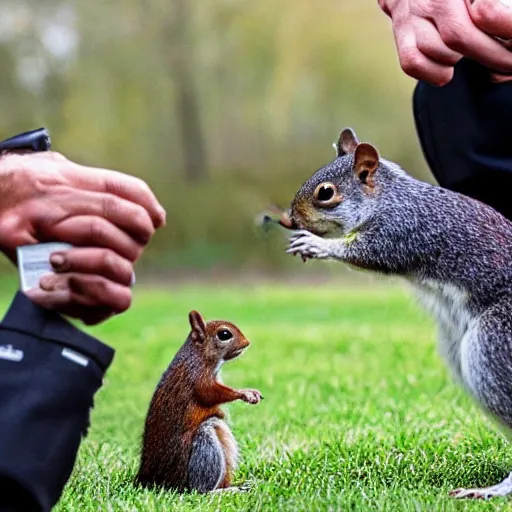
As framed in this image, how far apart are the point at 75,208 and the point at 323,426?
1.08 metres

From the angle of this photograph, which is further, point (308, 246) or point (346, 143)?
point (346, 143)

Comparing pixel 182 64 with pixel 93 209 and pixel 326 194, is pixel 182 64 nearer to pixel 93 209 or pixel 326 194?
pixel 326 194

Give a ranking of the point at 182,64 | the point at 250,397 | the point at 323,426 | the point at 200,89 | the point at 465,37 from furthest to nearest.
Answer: the point at 200,89 → the point at 182,64 → the point at 323,426 → the point at 465,37 → the point at 250,397

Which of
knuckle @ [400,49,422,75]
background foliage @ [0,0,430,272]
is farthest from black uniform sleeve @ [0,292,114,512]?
background foliage @ [0,0,430,272]

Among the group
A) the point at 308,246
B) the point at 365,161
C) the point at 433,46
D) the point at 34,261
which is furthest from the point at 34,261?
the point at 433,46

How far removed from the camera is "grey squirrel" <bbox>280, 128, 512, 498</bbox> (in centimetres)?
130

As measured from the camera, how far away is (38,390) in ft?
3.28

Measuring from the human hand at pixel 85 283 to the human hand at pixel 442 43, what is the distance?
1.94 feet

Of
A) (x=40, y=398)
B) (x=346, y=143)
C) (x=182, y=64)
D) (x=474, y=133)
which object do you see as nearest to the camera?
(x=40, y=398)

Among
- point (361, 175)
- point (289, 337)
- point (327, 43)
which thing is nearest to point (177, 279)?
point (327, 43)

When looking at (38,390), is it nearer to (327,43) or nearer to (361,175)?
(361,175)

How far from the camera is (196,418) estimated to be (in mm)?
1313

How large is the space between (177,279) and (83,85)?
2.90m

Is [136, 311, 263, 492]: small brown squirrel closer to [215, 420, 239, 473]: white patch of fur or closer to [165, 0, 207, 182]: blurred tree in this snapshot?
[215, 420, 239, 473]: white patch of fur
